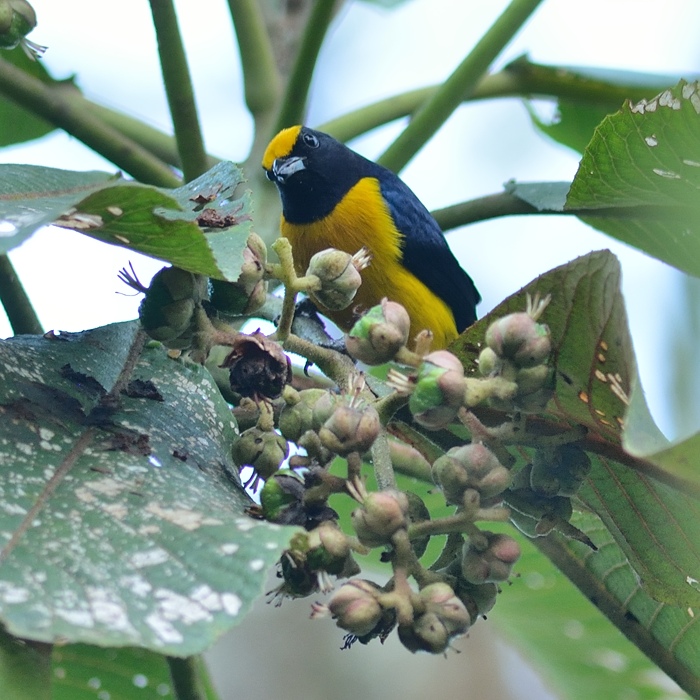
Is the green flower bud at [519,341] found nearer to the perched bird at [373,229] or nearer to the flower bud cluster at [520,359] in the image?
the flower bud cluster at [520,359]

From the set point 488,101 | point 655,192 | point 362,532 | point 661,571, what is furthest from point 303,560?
point 488,101

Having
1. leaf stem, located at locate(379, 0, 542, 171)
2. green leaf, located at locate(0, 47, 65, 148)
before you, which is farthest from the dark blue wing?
green leaf, located at locate(0, 47, 65, 148)

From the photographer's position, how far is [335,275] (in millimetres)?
1151

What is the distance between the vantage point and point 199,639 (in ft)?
2.67

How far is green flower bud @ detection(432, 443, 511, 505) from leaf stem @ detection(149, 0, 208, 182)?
1144 mm

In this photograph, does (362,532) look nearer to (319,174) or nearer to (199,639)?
(199,639)

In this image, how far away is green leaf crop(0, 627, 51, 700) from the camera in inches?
33.6

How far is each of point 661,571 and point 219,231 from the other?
0.66 m

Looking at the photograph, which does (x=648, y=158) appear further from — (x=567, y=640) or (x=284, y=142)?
(x=284, y=142)

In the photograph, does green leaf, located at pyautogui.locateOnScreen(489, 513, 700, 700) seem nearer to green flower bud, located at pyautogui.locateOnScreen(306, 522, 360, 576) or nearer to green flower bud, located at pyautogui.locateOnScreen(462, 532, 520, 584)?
green flower bud, located at pyautogui.locateOnScreen(462, 532, 520, 584)

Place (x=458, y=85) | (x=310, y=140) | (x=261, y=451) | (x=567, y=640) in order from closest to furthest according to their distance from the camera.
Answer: (x=261, y=451) → (x=458, y=85) → (x=567, y=640) → (x=310, y=140)

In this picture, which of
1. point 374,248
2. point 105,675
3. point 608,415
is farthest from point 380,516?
point 374,248

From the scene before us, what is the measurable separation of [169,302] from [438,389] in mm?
327

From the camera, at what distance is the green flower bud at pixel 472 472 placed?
0.95 metres
